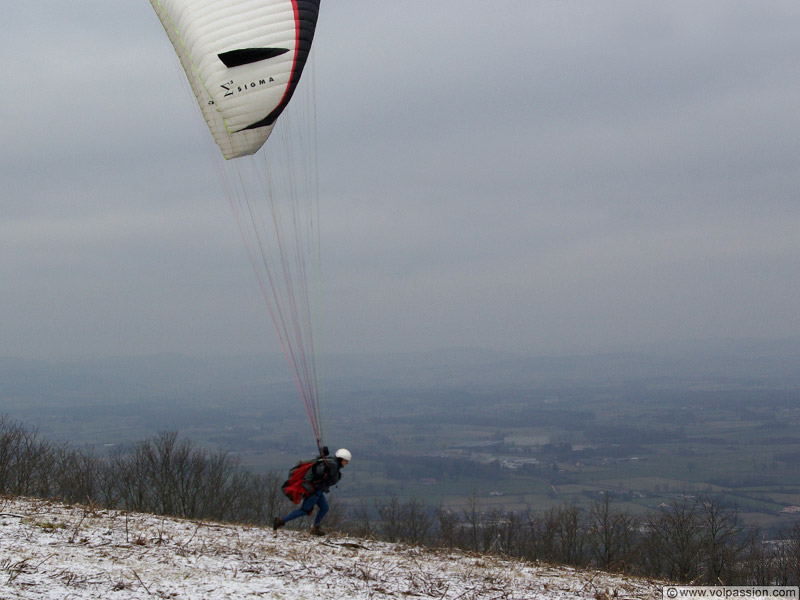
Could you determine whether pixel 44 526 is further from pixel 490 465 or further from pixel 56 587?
pixel 490 465

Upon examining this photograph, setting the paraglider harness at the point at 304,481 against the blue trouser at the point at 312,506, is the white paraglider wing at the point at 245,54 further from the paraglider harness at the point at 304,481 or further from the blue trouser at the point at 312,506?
the blue trouser at the point at 312,506

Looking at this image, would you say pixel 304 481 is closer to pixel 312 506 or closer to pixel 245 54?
pixel 312 506

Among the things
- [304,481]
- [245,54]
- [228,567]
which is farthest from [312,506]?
[245,54]

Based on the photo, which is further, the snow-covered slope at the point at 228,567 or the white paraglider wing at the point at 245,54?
the white paraglider wing at the point at 245,54

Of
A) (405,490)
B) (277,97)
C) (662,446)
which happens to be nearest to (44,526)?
(277,97)

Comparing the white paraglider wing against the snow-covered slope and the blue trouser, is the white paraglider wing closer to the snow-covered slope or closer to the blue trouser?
the blue trouser

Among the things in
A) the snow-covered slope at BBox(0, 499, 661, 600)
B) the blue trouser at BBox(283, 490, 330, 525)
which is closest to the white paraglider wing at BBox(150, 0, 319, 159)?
the blue trouser at BBox(283, 490, 330, 525)

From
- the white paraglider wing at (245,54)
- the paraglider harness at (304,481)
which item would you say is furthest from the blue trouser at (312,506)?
the white paraglider wing at (245,54)
